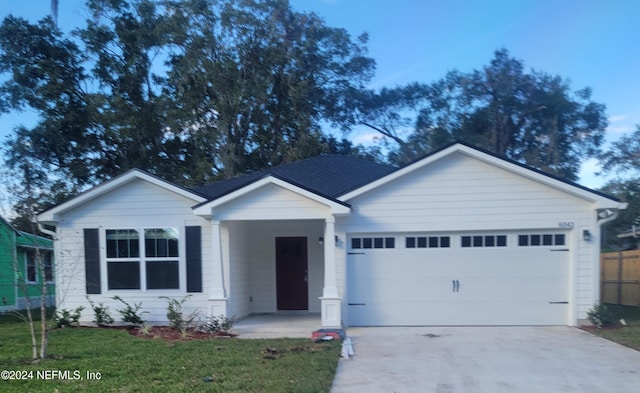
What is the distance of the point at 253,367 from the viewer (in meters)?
6.93

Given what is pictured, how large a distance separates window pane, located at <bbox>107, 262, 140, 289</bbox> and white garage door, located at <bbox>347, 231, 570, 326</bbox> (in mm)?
4988

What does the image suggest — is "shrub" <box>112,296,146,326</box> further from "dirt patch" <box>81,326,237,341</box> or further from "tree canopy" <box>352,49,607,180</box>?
"tree canopy" <box>352,49,607,180</box>

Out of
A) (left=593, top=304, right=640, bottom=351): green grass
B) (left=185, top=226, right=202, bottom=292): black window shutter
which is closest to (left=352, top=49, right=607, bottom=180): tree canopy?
(left=593, top=304, right=640, bottom=351): green grass

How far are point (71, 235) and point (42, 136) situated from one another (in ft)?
40.2

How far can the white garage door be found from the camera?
34.8ft

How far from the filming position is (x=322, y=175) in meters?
14.0

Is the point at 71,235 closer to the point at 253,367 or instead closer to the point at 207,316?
the point at 207,316

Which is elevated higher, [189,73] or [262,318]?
[189,73]

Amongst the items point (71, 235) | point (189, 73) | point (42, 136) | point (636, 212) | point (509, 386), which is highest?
point (189, 73)

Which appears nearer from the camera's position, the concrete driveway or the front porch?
the concrete driveway

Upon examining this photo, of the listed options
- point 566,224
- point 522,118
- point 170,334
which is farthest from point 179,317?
point 522,118

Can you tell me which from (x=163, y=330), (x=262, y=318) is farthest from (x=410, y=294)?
(x=163, y=330)

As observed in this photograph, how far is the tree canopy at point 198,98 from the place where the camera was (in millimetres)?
21750

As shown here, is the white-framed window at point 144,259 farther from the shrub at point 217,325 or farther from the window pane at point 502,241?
the window pane at point 502,241
